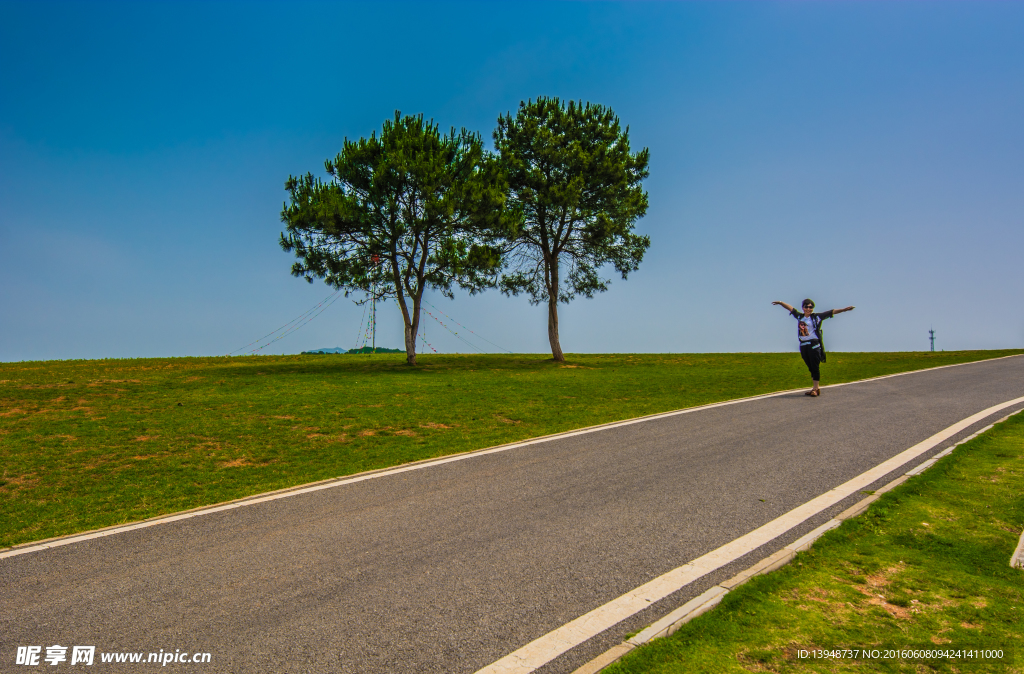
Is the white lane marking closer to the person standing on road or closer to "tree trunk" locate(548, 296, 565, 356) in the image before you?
the person standing on road

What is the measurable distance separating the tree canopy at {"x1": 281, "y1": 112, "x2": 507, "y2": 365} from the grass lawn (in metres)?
6.34

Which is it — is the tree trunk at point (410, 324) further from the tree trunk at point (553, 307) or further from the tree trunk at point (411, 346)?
the tree trunk at point (553, 307)

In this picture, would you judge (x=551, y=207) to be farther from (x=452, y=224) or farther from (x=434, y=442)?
(x=434, y=442)

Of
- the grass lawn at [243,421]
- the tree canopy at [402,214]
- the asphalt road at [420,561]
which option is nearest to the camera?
the asphalt road at [420,561]

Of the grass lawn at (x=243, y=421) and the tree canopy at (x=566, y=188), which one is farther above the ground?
the tree canopy at (x=566, y=188)

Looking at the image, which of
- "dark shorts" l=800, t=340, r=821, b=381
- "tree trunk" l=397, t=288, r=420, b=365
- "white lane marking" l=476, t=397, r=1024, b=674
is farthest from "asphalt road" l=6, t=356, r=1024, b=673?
"tree trunk" l=397, t=288, r=420, b=365

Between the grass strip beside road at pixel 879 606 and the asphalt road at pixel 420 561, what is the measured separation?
0.35 metres

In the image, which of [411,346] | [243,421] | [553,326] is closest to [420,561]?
[243,421]

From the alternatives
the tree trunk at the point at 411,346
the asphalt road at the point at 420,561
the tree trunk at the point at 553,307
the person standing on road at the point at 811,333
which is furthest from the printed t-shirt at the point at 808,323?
the tree trunk at the point at 411,346

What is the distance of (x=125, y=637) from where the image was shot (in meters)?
3.55

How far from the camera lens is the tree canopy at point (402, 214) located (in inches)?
1041

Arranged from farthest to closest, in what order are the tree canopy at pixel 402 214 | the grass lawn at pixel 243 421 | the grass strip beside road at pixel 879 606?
the tree canopy at pixel 402 214
the grass lawn at pixel 243 421
the grass strip beside road at pixel 879 606

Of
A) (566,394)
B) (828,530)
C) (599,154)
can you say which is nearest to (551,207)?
(599,154)

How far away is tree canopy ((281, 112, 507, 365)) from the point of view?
26438 mm
